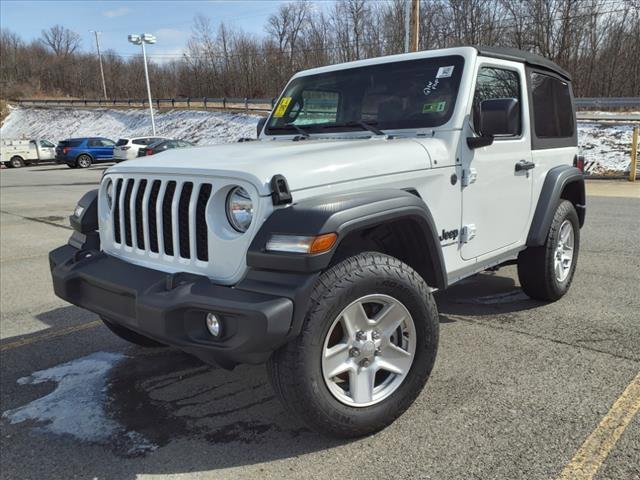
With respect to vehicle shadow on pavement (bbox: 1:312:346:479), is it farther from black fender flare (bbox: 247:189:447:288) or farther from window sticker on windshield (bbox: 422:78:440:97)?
window sticker on windshield (bbox: 422:78:440:97)

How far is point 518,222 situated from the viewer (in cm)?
403

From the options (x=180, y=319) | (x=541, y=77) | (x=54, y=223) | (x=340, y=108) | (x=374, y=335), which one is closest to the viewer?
(x=180, y=319)

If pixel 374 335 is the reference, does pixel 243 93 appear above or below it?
above

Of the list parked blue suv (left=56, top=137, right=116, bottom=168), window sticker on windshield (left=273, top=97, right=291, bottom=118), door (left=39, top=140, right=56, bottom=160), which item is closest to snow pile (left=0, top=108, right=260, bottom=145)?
parked blue suv (left=56, top=137, right=116, bottom=168)

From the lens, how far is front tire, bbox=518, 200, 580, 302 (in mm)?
4359

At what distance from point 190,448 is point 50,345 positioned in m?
2.07

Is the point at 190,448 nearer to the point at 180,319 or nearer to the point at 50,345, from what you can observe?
the point at 180,319

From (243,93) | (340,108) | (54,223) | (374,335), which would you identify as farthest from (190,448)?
(243,93)

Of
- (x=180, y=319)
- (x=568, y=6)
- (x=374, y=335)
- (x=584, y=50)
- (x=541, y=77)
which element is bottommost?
(x=374, y=335)

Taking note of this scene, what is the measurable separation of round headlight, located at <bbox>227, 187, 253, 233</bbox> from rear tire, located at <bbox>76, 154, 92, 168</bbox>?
2766 cm

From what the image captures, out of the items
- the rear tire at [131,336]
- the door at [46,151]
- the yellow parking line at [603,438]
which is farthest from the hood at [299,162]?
the door at [46,151]

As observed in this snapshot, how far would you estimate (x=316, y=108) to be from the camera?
4160 millimetres

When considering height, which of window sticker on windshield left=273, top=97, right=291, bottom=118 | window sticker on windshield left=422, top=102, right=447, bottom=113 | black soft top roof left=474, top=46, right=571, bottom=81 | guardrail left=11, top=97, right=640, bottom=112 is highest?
guardrail left=11, top=97, right=640, bottom=112

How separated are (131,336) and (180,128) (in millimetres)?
36200
